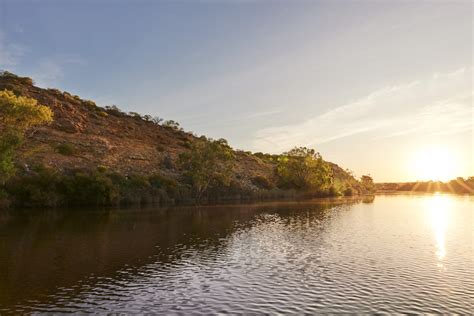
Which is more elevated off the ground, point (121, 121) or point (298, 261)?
point (121, 121)

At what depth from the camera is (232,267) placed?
35.1m

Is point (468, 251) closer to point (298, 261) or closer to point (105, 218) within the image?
point (298, 261)

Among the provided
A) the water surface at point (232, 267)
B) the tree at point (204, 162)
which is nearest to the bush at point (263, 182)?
the tree at point (204, 162)

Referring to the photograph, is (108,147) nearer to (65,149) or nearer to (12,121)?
(65,149)

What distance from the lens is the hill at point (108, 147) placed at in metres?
102

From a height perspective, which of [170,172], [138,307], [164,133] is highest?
[164,133]

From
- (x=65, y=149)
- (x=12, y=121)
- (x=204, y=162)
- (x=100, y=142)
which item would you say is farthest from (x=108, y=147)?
(x=12, y=121)

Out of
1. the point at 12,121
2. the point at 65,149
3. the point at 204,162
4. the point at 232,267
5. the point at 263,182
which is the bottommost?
the point at 232,267

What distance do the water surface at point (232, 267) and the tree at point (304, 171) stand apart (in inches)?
3059

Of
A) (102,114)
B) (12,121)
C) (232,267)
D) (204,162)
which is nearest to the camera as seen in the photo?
(232,267)

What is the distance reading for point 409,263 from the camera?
3678 centimetres

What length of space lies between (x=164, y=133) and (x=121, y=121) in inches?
768

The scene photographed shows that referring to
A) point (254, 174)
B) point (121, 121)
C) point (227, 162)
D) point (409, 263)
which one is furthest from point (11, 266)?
point (121, 121)

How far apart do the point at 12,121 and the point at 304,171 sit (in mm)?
92768
